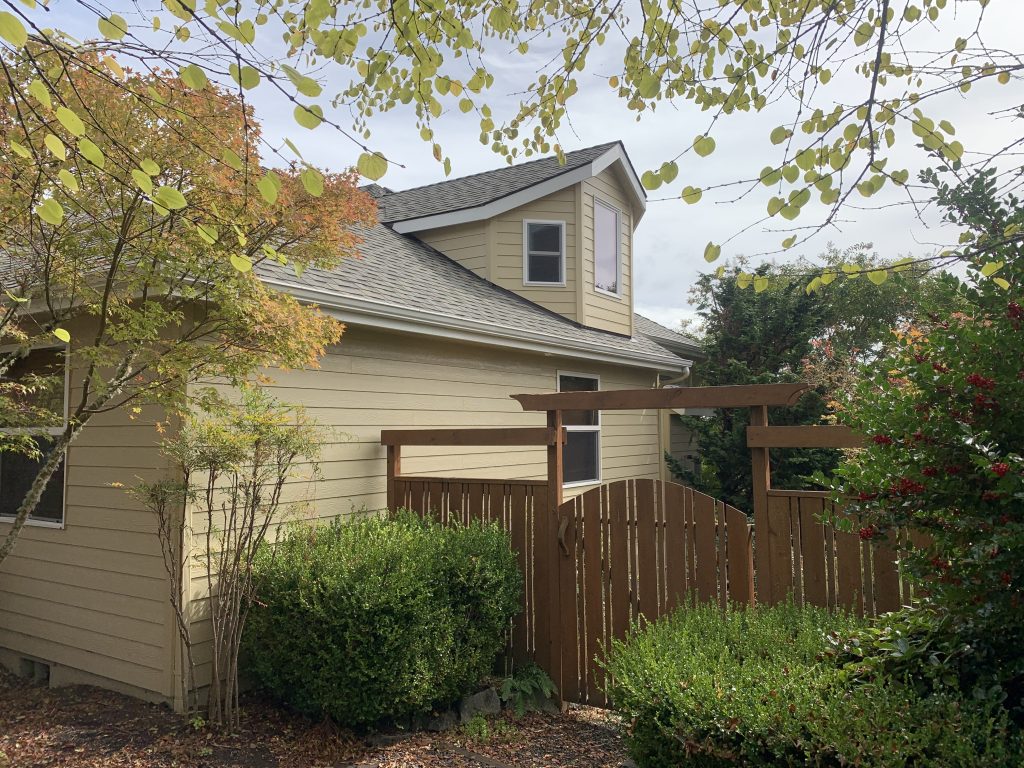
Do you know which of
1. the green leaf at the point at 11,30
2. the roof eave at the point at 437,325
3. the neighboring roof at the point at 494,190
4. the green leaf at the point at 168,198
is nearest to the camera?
the green leaf at the point at 11,30

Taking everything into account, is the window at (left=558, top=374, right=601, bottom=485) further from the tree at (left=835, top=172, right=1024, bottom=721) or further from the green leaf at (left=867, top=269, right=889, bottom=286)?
the tree at (left=835, top=172, right=1024, bottom=721)

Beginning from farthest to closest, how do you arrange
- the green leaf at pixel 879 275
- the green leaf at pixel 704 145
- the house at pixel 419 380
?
the house at pixel 419 380 → the green leaf at pixel 879 275 → the green leaf at pixel 704 145

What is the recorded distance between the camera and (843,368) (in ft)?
39.4

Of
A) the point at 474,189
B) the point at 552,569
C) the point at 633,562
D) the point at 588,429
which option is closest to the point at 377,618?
the point at 552,569

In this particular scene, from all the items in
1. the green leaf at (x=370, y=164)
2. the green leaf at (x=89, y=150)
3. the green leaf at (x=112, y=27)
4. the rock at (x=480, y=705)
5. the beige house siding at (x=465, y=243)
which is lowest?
the rock at (x=480, y=705)

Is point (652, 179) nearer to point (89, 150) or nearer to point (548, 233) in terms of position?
point (89, 150)

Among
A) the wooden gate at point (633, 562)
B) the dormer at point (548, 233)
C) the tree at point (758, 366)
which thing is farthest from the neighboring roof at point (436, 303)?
the wooden gate at point (633, 562)

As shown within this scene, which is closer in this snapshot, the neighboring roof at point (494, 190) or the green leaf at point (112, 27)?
the green leaf at point (112, 27)

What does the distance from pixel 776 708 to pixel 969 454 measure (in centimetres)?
123

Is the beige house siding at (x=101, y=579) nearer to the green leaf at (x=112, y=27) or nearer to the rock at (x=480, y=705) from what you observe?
the rock at (x=480, y=705)

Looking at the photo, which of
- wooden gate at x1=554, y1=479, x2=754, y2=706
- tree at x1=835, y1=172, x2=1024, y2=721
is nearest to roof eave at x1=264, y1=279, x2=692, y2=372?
wooden gate at x1=554, y1=479, x2=754, y2=706

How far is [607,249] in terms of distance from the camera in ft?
38.5

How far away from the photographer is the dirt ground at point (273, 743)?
14.6ft

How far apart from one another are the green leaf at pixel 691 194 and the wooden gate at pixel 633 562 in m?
2.35
